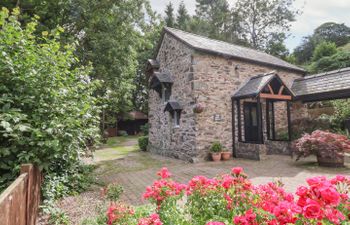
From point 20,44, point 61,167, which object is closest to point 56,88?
point 20,44

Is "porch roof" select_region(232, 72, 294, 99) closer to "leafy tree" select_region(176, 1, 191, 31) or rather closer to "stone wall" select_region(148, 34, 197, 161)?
"stone wall" select_region(148, 34, 197, 161)

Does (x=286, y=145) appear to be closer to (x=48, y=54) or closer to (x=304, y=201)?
(x=304, y=201)

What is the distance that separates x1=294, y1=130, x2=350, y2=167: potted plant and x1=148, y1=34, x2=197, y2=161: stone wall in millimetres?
4401

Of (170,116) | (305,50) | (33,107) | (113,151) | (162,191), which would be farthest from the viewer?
(305,50)

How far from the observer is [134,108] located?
106 feet

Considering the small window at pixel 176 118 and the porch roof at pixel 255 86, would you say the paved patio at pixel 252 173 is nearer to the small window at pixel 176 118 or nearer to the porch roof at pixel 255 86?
the small window at pixel 176 118

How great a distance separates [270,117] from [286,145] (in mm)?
2147

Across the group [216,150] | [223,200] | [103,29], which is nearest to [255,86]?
[216,150]

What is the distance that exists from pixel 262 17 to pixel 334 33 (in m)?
18.6

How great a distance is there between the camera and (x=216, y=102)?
33.4ft

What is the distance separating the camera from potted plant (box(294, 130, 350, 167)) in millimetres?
7234

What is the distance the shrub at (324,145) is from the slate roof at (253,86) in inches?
111

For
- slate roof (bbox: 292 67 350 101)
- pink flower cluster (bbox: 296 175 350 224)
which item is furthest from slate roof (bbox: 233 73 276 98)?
pink flower cluster (bbox: 296 175 350 224)

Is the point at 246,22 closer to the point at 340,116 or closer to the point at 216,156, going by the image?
the point at 340,116
